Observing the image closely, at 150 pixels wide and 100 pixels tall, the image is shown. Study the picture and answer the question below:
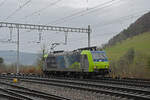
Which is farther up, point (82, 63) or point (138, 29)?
point (138, 29)

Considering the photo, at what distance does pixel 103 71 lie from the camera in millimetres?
26109

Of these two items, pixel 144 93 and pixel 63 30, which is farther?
pixel 63 30

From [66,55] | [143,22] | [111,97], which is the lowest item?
[111,97]

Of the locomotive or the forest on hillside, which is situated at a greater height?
the forest on hillside

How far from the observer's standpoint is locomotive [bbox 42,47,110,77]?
26.0 meters

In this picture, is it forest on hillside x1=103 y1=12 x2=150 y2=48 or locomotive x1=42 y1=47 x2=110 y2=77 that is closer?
locomotive x1=42 y1=47 x2=110 y2=77

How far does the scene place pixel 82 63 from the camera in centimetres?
2666

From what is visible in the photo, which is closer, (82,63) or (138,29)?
(82,63)

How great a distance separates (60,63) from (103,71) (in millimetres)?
6770

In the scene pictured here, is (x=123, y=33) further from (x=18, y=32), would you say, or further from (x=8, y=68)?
(x=18, y=32)

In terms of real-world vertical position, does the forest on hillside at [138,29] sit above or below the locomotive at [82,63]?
above

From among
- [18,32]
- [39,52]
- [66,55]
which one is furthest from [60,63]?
[39,52]

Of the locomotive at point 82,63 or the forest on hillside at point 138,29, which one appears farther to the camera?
the forest on hillside at point 138,29

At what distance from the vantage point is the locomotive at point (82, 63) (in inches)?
1024
